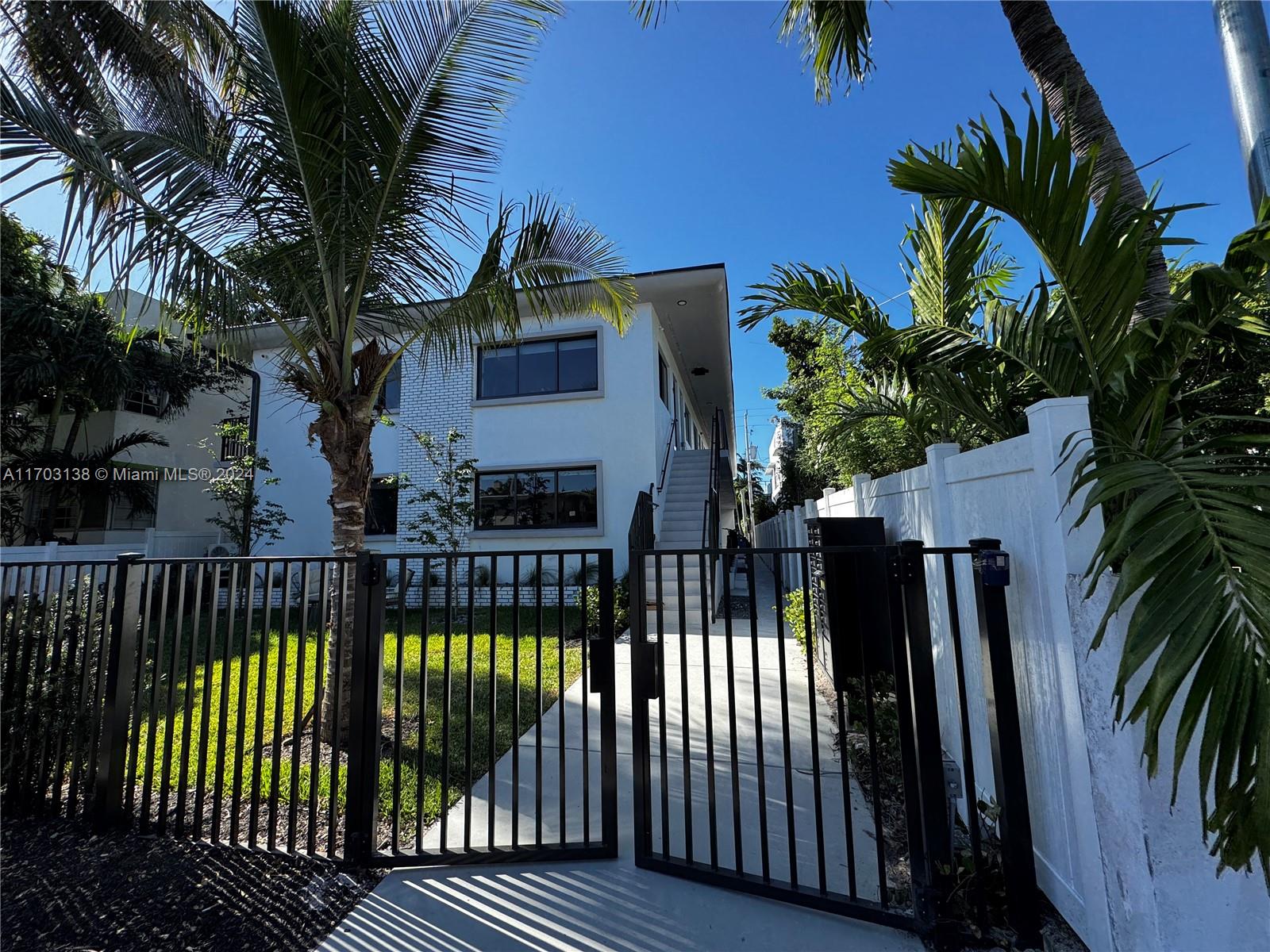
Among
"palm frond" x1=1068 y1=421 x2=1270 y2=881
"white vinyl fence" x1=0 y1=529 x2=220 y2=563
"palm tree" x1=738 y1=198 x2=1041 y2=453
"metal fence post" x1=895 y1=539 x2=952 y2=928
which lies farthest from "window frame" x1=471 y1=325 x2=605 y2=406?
"palm frond" x1=1068 y1=421 x2=1270 y2=881

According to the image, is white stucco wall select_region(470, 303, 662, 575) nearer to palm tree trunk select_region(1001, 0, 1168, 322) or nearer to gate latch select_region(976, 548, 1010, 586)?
palm tree trunk select_region(1001, 0, 1168, 322)

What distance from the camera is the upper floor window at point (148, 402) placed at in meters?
15.0

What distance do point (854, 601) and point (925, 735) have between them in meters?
1.61

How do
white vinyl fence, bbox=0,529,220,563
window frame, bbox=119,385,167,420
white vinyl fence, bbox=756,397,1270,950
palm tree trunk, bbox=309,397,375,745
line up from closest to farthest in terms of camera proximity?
white vinyl fence, bbox=756,397,1270,950 < palm tree trunk, bbox=309,397,375,745 < white vinyl fence, bbox=0,529,220,563 < window frame, bbox=119,385,167,420

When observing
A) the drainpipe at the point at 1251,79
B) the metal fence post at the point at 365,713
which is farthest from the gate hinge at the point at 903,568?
the metal fence post at the point at 365,713

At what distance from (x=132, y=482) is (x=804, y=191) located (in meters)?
17.1

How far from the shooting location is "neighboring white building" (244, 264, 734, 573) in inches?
432

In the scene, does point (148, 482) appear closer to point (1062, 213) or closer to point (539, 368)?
point (539, 368)

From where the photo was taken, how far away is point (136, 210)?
3.49m

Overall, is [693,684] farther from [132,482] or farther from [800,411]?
[132,482]

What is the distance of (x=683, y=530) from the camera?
1094 cm

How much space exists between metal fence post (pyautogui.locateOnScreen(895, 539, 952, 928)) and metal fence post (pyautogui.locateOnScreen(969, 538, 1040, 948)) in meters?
0.23

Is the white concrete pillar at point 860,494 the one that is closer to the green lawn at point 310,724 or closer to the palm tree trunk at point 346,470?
the green lawn at point 310,724

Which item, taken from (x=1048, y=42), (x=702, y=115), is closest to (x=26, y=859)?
(x=1048, y=42)
